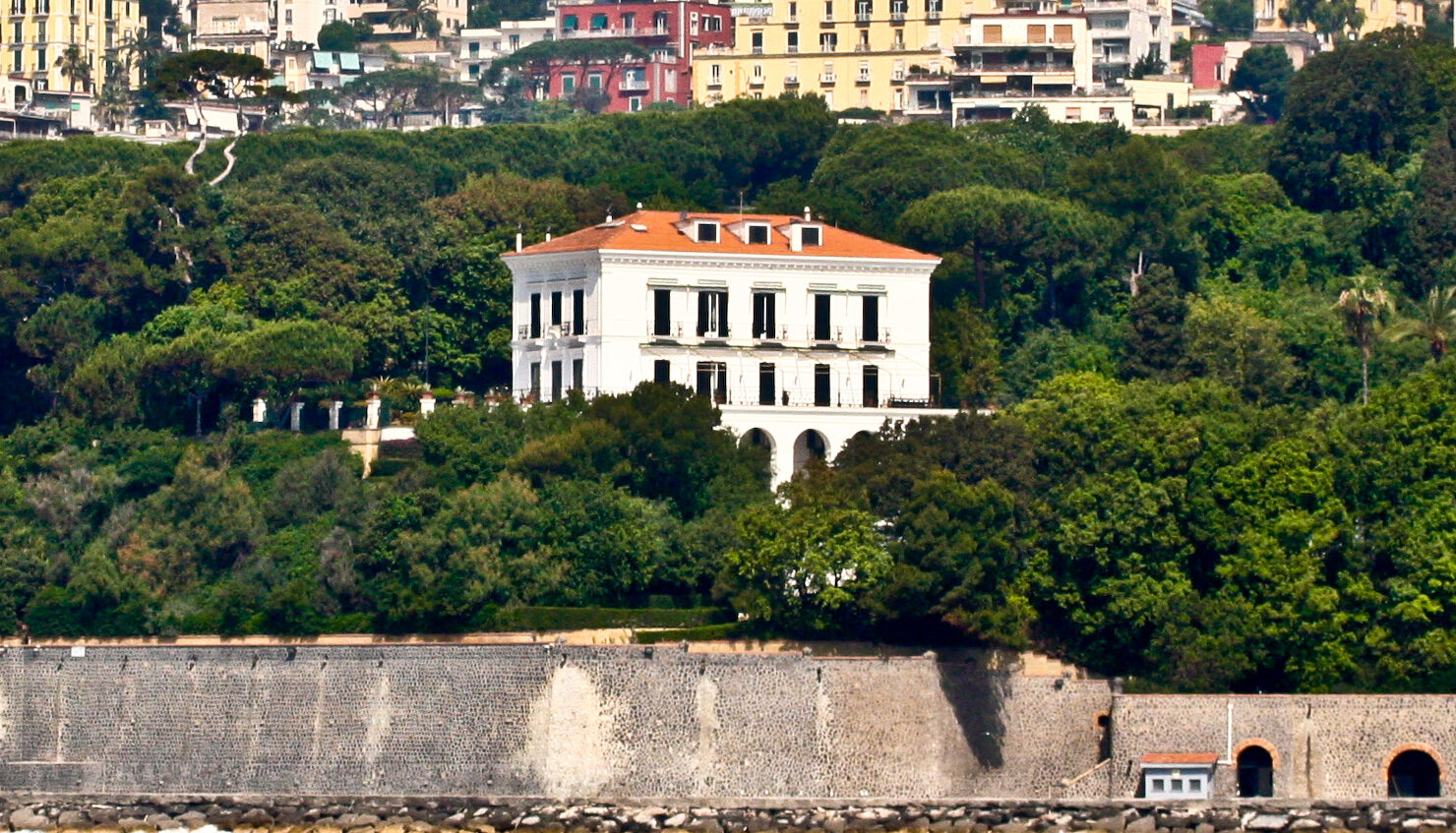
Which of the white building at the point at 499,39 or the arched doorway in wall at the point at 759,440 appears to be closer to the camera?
the arched doorway in wall at the point at 759,440

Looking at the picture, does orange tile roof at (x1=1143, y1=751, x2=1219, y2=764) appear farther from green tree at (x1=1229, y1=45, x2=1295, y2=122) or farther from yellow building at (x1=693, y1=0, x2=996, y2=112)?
green tree at (x1=1229, y1=45, x2=1295, y2=122)

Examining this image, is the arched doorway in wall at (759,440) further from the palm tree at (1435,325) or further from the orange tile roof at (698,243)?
the palm tree at (1435,325)

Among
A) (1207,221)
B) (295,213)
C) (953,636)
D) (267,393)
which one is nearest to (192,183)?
(295,213)

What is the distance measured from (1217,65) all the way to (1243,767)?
7147 centimetres

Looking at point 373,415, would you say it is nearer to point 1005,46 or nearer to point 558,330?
point 558,330

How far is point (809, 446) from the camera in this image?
78312 millimetres

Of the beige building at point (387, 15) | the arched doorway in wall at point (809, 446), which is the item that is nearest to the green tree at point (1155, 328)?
the arched doorway in wall at point (809, 446)

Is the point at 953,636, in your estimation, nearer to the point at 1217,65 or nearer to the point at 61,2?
the point at 1217,65

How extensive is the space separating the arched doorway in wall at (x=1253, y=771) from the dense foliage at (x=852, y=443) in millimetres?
1636

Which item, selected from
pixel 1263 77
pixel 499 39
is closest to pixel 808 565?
pixel 1263 77

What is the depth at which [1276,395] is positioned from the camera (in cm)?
7938

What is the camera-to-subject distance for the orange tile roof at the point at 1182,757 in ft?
212

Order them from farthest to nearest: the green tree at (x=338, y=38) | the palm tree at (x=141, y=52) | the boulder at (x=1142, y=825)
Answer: the green tree at (x=338, y=38), the palm tree at (x=141, y=52), the boulder at (x=1142, y=825)

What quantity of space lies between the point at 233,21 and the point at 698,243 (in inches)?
3463
